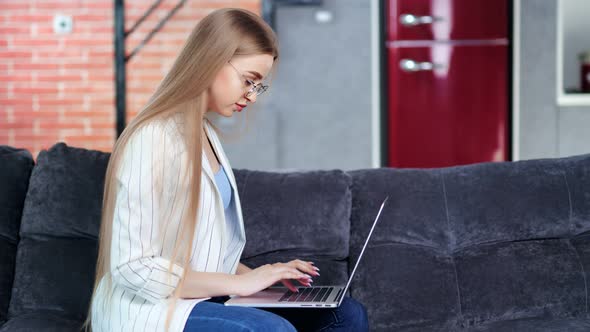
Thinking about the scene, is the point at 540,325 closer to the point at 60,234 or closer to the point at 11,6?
the point at 60,234

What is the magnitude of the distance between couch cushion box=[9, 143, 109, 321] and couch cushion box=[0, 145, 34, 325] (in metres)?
0.03

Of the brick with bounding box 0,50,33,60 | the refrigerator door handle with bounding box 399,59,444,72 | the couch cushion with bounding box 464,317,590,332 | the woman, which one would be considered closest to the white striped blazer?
the woman

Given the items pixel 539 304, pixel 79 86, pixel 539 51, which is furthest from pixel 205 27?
pixel 79 86

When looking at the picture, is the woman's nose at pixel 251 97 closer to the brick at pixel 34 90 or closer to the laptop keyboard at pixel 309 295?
the laptop keyboard at pixel 309 295

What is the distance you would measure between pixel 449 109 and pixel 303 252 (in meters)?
2.20

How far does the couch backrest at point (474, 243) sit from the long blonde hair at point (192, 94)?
0.80 meters

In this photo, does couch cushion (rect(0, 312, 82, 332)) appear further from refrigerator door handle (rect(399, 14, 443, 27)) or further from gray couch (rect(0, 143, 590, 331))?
refrigerator door handle (rect(399, 14, 443, 27))

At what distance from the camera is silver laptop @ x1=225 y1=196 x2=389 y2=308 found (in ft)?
5.25

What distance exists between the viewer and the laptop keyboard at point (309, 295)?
65.3 inches

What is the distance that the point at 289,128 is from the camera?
4.35 metres

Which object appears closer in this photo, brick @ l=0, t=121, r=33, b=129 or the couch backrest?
the couch backrest

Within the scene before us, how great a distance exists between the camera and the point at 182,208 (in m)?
1.59

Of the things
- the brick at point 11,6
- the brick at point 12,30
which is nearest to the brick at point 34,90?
the brick at point 12,30

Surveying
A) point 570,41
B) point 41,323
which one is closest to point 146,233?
point 41,323
